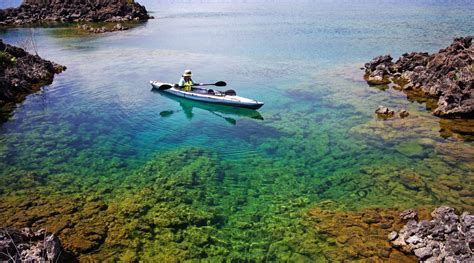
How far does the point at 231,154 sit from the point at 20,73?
28102 millimetres

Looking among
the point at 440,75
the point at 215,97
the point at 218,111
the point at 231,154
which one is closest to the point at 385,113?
the point at 440,75

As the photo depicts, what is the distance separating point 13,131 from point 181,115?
1231 centimetres

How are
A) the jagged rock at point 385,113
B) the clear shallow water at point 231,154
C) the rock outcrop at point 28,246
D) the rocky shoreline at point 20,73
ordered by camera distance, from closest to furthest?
1. the rock outcrop at point 28,246
2. the clear shallow water at point 231,154
3. the jagged rock at point 385,113
4. the rocky shoreline at point 20,73

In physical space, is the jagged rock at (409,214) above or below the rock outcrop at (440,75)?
below

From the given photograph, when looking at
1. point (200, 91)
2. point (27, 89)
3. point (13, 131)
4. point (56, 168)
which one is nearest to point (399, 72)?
point (200, 91)

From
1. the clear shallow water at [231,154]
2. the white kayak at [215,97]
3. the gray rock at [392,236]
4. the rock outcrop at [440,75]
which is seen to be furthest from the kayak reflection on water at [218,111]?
the gray rock at [392,236]

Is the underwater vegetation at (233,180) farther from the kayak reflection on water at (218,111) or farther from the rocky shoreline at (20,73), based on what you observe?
the rocky shoreline at (20,73)

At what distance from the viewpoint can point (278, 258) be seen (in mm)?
13227

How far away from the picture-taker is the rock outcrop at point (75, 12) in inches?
3725

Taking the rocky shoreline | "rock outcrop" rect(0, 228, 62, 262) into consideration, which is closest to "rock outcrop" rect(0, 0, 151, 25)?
the rocky shoreline

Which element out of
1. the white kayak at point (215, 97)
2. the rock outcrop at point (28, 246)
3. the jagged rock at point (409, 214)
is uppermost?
the white kayak at point (215, 97)

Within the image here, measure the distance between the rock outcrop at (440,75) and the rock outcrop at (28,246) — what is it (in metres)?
25.7

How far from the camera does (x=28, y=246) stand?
470 inches

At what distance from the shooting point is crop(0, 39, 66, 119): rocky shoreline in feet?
107
